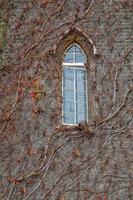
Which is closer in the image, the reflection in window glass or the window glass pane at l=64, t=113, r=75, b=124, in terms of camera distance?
the window glass pane at l=64, t=113, r=75, b=124

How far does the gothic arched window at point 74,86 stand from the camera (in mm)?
10703

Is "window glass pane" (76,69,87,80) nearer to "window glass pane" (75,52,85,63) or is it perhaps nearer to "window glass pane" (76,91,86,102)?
"window glass pane" (75,52,85,63)

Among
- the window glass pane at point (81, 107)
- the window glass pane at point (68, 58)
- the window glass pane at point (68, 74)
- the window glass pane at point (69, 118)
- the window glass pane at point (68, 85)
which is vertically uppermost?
the window glass pane at point (68, 58)

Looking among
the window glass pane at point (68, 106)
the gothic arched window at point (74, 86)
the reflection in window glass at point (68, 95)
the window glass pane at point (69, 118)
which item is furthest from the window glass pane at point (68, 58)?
the window glass pane at point (69, 118)

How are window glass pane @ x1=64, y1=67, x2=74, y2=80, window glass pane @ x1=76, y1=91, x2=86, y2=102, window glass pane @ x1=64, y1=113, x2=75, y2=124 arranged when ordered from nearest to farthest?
1. window glass pane @ x1=64, y1=113, x2=75, y2=124
2. window glass pane @ x1=76, y1=91, x2=86, y2=102
3. window glass pane @ x1=64, y1=67, x2=74, y2=80

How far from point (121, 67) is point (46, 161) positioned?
92.1 inches

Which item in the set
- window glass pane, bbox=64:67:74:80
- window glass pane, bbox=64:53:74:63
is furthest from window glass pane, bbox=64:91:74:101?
window glass pane, bbox=64:53:74:63

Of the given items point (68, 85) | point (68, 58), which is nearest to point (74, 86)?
point (68, 85)

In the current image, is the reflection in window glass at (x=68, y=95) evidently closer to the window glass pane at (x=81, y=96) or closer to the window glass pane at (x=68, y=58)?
the window glass pane at (x=81, y=96)

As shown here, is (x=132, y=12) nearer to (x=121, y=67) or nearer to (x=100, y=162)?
(x=121, y=67)

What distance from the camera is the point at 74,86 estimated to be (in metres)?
10.9

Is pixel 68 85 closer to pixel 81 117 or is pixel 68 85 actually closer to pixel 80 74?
pixel 80 74

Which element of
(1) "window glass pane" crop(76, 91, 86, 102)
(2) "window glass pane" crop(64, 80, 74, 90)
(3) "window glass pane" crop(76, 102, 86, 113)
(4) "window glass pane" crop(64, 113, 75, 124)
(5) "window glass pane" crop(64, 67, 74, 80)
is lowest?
(4) "window glass pane" crop(64, 113, 75, 124)

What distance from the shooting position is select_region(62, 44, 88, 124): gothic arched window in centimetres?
1070
